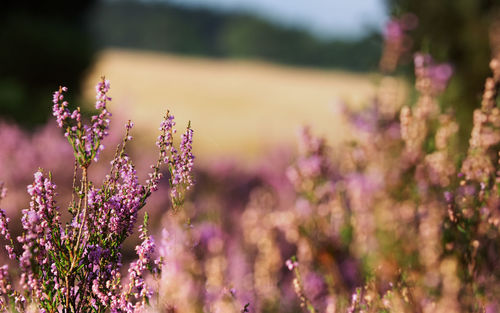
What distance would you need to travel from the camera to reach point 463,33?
738cm

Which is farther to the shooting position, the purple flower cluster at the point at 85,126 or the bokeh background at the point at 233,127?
the bokeh background at the point at 233,127

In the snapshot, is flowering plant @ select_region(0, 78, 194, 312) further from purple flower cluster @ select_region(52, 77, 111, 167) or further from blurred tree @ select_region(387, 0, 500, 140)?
blurred tree @ select_region(387, 0, 500, 140)

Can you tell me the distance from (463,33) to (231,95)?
108 ft

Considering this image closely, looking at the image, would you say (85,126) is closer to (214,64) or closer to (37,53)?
(37,53)

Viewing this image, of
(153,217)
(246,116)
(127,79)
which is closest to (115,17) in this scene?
(127,79)

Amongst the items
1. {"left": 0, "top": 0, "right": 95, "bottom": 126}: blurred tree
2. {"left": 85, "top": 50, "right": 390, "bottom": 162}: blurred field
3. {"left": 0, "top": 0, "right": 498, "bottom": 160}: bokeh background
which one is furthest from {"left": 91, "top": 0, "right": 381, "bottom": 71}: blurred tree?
{"left": 0, "top": 0, "right": 95, "bottom": 126}: blurred tree

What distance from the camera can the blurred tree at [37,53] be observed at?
44.9 ft

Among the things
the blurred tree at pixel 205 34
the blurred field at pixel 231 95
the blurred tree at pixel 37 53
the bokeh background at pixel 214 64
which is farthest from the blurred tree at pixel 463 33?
the blurred tree at pixel 205 34

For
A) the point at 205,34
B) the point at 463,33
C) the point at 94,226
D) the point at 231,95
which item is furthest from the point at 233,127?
the point at 205,34

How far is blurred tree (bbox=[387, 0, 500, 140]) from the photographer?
7.15m

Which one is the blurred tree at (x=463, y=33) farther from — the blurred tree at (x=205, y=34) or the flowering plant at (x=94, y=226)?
the blurred tree at (x=205, y=34)

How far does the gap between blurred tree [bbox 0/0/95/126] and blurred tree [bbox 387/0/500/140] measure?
8519mm

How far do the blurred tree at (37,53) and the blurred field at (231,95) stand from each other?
78 cm

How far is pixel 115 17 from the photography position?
295ft
